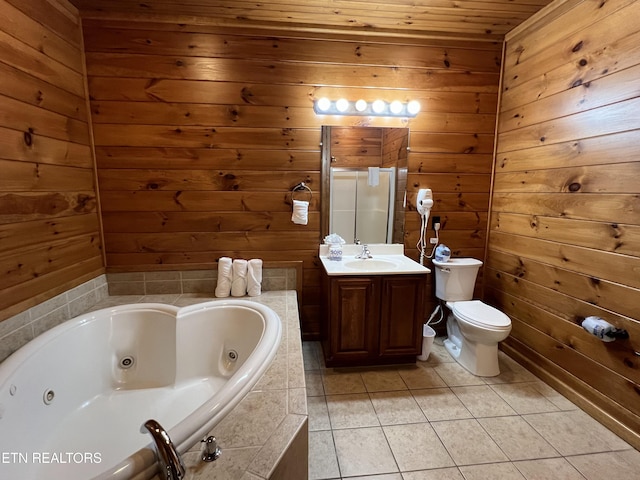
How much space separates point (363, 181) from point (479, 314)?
132 centimetres

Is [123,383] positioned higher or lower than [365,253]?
lower

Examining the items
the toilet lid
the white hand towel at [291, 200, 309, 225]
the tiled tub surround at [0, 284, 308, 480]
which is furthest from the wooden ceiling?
the tiled tub surround at [0, 284, 308, 480]

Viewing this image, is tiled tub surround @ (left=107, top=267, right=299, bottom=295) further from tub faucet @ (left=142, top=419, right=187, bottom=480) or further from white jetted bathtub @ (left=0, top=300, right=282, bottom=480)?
tub faucet @ (left=142, top=419, right=187, bottom=480)

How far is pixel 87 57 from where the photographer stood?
213 cm

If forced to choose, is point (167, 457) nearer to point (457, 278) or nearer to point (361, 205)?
point (361, 205)

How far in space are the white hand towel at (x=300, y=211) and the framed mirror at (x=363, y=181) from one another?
16 cm

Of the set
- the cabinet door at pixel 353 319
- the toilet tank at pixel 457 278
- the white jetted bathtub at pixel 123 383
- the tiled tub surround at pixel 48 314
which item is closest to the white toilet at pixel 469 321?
the toilet tank at pixel 457 278

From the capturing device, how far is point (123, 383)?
1862mm

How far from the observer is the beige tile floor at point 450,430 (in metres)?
1.49

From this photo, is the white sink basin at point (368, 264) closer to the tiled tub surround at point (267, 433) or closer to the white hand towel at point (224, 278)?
the white hand towel at point (224, 278)

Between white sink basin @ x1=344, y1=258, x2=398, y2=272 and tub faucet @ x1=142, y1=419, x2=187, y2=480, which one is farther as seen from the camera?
white sink basin @ x1=344, y1=258, x2=398, y2=272

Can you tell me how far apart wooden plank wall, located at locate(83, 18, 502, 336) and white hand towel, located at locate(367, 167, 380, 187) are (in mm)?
309

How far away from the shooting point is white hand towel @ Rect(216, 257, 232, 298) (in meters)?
2.32

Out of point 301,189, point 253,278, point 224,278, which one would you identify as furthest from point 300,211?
point 224,278
